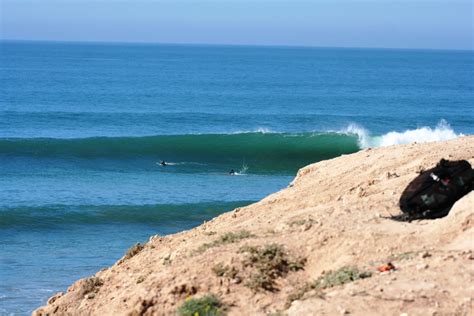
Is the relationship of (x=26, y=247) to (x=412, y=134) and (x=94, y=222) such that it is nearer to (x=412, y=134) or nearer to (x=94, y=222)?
(x=94, y=222)

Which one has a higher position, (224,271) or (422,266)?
(422,266)

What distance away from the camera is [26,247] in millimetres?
19625

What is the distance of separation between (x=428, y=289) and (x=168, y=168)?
25162mm

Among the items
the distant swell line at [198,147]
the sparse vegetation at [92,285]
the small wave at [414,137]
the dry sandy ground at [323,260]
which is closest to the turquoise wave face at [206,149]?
the distant swell line at [198,147]

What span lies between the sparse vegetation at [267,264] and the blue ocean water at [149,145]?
6.55 metres

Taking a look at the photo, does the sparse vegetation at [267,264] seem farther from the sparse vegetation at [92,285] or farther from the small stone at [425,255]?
the sparse vegetation at [92,285]

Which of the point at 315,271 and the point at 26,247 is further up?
the point at 315,271

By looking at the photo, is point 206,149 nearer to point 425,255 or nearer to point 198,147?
point 198,147

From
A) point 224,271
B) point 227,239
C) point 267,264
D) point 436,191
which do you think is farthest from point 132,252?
point 436,191

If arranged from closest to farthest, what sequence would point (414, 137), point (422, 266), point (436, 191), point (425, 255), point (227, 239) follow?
point (422, 266) → point (425, 255) → point (436, 191) → point (227, 239) → point (414, 137)

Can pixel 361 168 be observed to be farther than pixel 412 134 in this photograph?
No

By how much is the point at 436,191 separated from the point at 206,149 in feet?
93.2

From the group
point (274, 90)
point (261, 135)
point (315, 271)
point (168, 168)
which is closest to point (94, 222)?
point (168, 168)

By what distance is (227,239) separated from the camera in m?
10.3
